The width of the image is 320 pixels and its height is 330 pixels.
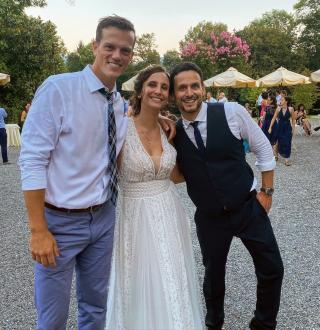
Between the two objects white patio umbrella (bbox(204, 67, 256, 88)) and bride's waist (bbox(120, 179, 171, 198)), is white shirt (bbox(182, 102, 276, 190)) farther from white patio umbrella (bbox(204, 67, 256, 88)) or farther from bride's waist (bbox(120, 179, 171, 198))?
white patio umbrella (bbox(204, 67, 256, 88))

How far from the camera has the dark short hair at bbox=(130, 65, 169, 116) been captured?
281 cm

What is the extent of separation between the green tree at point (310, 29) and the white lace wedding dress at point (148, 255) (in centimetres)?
4787

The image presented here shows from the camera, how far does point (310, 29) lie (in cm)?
5125

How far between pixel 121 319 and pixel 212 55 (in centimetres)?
2517

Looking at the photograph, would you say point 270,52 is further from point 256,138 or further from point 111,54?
point 111,54

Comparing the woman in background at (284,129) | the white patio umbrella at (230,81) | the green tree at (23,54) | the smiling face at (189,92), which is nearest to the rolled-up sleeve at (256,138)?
the smiling face at (189,92)

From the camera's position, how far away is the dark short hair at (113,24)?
2320 mm

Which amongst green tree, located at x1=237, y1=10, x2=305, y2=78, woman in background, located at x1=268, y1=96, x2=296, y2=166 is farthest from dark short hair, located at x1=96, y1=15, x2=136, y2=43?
green tree, located at x1=237, y1=10, x2=305, y2=78

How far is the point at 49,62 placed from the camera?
71.5 ft

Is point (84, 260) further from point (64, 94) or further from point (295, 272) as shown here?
point (295, 272)

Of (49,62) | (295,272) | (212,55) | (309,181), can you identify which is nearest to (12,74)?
(49,62)

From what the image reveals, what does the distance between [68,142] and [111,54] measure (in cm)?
55

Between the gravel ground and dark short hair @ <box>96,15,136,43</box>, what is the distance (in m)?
2.23

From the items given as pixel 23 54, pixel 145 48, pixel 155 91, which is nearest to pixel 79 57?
pixel 145 48
